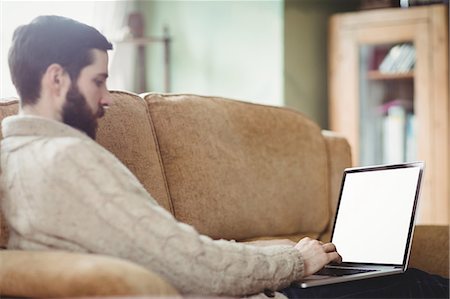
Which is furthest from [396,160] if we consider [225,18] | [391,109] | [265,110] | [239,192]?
[239,192]

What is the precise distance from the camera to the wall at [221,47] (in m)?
4.20

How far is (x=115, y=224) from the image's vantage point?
1.48 meters

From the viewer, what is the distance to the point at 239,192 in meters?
2.32

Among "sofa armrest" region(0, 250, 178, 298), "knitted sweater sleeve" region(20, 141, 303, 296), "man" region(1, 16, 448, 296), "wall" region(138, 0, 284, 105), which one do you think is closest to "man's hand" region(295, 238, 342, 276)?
"man" region(1, 16, 448, 296)

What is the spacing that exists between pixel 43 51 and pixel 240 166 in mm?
877

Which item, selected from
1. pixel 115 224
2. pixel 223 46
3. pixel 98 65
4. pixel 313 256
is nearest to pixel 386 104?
pixel 223 46

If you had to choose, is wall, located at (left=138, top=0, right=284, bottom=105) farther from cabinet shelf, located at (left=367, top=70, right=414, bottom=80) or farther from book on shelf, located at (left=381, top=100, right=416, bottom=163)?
book on shelf, located at (left=381, top=100, right=416, bottom=163)

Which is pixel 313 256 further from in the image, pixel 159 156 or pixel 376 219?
pixel 159 156

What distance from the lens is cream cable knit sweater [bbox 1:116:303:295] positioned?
1.49 meters

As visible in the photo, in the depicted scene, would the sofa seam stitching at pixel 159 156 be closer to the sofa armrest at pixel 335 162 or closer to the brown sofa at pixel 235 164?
the brown sofa at pixel 235 164

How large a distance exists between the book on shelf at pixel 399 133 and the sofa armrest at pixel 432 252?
1.85m

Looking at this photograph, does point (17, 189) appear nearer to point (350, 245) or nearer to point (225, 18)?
point (350, 245)

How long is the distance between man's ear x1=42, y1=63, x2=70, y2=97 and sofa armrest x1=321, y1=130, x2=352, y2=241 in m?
1.25

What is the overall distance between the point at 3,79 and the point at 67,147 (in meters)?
2.21
